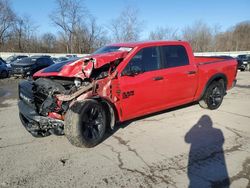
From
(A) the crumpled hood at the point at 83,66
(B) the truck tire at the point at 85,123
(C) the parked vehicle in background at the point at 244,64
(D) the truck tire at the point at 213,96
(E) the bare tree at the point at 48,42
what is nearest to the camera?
(B) the truck tire at the point at 85,123

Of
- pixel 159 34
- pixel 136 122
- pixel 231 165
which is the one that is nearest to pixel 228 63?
pixel 136 122

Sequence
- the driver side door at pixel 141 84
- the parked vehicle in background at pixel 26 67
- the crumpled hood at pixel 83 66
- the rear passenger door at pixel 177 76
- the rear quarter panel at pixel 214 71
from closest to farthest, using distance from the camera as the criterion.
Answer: the crumpled hood at pixel 83 66
the driver side door at pixel 141 84
the rear passenger door at pixel 177 76
the rear quarter panel at pixel 214 71
the parked vehicle in background at pixel 26 67

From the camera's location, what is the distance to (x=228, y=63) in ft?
26.5

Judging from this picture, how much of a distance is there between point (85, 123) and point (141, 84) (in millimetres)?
1458

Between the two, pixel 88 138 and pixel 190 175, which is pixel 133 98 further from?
pixel 190 175

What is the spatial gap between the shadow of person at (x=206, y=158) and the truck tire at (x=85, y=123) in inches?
65.7

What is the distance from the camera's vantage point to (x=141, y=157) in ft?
15.0

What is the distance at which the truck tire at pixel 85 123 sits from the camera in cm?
465

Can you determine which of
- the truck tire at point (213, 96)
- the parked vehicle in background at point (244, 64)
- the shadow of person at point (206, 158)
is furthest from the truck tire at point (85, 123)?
the parked vehicle in background at point (244, 64)

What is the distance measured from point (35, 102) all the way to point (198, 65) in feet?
13.4

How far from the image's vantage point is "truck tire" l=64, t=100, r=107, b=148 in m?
4.65

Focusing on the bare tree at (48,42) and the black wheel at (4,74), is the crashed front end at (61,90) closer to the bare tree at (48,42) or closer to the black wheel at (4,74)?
the black wheel at (4,74)

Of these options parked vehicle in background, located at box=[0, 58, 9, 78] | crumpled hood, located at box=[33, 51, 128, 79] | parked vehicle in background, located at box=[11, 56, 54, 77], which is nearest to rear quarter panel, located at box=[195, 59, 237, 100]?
crumpled hood, located at box=[33, 51, 128, 79]

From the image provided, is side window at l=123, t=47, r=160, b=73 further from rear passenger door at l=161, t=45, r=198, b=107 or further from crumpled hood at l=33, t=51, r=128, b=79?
crumpled hood at l=33, t=51, r=128, b=79
